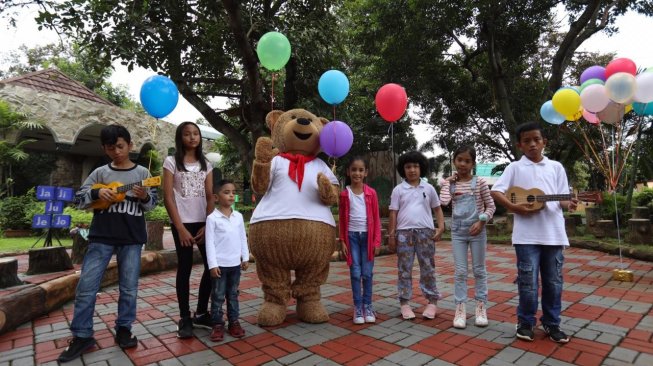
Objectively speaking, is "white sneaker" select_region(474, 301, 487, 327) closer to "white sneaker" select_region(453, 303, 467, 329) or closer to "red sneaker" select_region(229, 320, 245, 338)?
"white sneaker" select_region(453, 303, 467, 329)

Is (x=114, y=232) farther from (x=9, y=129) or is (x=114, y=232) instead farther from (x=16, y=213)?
(x=9, y=129)

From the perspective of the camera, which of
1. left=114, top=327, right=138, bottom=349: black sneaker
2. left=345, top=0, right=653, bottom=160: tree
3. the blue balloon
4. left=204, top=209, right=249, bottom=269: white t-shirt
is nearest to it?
left=114, top=327, right=138, bottom=349: black sneaker

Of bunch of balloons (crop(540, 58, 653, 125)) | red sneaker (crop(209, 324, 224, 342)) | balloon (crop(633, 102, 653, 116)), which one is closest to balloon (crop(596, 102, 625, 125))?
bunch of balloons (crop(540, 58, 653, 125))

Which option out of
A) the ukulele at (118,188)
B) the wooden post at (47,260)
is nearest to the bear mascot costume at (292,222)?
the ukulele at (118,188)

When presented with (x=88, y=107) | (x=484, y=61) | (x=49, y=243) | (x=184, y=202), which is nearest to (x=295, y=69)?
(x=184, y=202)

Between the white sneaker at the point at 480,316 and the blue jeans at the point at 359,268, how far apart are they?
89cm

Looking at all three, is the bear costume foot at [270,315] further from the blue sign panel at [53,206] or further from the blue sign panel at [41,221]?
the blue sign panel at [53,206]

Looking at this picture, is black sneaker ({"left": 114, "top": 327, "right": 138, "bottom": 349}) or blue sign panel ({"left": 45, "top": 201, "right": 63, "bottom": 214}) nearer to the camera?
black sneaker ({"left": 114, "top": 327, "right": 138, "bottom": 349})

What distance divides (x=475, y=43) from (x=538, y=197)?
9.89 meters

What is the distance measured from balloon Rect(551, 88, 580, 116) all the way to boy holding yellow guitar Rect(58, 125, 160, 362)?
17.8 feet

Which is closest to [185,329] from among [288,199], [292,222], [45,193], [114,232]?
[114,232]

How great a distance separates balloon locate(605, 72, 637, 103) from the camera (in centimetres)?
462

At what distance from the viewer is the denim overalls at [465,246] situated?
327cm

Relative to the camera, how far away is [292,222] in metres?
3.20
